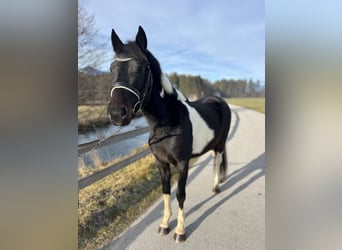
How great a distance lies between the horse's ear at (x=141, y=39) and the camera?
75.8 inches

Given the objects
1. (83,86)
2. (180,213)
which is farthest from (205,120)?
(83,86)

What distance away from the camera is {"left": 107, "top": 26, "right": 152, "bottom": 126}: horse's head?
1707mm

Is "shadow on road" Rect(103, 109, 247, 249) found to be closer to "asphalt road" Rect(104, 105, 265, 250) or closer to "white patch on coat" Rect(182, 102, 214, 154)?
"asphalt road" Rect(104, 105, 265, 250)

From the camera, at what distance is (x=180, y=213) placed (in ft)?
7.87

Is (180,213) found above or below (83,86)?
below

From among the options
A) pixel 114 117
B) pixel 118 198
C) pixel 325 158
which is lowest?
pixel 118 198

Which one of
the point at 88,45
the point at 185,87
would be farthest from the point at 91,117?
the point at 185,87

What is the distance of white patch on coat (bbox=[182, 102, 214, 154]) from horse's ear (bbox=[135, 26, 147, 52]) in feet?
2.79

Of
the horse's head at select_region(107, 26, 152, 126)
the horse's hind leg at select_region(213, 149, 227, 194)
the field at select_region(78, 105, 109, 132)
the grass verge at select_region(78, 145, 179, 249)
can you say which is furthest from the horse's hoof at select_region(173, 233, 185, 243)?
the field at select_region(78, 105, 109, 132)

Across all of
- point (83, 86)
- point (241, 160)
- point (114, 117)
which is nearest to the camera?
point (114, 117)

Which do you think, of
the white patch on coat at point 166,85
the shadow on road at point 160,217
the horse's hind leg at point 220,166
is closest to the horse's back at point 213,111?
the horse's hind leg at point 220,166

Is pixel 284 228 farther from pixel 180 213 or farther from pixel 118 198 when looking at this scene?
pixel 118 198

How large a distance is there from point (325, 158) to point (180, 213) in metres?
1.74

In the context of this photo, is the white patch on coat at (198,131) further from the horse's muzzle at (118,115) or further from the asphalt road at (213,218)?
the horse's muzzle at (118,115)
